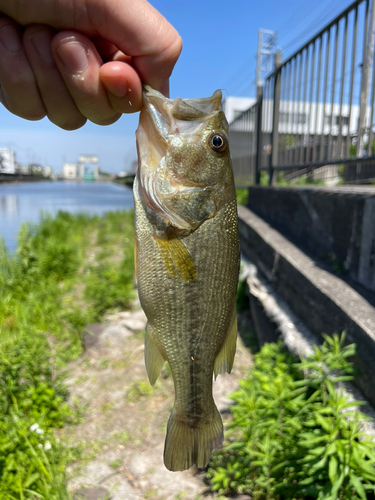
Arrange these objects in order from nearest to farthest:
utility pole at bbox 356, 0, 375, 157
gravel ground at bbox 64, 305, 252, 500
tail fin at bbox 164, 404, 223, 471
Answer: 1. tail fin at bbox 164, 404, 223, 471
2. gravel ground at bbox 64, 305, 252, 500
3. utility pole at bbox 356, 0, 375, 157

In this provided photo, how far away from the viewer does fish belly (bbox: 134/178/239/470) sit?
162cm

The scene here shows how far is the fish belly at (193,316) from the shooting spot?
5.30ft

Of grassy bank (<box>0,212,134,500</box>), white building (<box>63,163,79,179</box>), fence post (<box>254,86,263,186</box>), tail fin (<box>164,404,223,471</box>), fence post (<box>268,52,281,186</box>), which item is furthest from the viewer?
white building (<box>63,163,79,179</box>)

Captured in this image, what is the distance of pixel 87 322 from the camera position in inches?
219

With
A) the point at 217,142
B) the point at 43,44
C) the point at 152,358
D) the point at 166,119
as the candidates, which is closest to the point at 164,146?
the point at 166,119

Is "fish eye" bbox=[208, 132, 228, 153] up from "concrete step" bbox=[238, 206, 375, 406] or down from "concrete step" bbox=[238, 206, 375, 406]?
up

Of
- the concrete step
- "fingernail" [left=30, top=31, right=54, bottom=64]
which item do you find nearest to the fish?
"fingernail" [left=30, top=31, right=54, bottom=64]

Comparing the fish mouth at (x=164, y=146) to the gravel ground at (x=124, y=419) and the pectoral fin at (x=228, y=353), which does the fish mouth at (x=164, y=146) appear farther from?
the gravel ground at (x=124, y=419)

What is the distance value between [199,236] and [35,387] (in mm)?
2929

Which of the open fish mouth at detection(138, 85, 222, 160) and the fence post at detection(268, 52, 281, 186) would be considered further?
the fence post at detection(268, 52, 281, 186)

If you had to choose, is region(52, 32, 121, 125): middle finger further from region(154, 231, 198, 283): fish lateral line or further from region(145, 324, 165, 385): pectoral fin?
region(145, 324, 165, 385): pectoral fin

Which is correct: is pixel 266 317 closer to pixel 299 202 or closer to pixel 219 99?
pixel 299 202

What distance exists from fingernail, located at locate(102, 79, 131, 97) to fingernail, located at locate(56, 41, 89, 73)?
0.40 feet

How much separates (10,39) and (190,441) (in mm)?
2026
